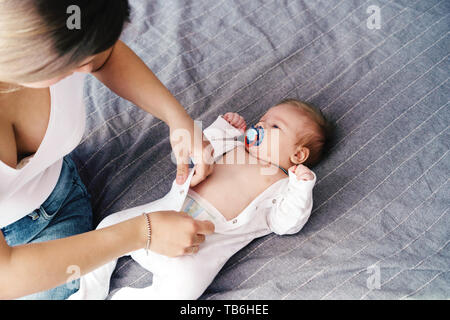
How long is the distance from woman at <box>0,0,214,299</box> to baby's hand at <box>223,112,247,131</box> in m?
0.23

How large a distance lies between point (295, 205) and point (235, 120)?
37 cm

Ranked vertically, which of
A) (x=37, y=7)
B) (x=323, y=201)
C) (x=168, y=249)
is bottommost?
(x=323, y=201)

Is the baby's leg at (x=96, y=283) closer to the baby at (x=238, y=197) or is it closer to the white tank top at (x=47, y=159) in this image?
the baby at (x=238, y=197)

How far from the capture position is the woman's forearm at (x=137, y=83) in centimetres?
105

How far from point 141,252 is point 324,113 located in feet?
2.56

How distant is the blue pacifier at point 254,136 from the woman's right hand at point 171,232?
17.5 inches

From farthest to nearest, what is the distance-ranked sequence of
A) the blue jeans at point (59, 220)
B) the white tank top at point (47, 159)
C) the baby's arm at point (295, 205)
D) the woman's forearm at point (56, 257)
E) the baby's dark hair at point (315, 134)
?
the baby's dark hair at point (315, 134) → the baby's arm at point (295, 205) → the blue jeans at point (59, 220) → the white tank top at point (47, 159) → the woman's forearm at point (56, 257)

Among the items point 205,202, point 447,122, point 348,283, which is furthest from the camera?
point 447,122

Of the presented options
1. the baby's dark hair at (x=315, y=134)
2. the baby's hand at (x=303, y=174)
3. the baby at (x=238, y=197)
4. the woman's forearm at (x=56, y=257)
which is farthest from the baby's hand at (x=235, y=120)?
the woman's forearm at (x=56, y=257)

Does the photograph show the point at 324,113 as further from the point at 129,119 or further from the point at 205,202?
the point at 129,119

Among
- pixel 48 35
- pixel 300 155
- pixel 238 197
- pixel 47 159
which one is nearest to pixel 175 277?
pixel 238 197
